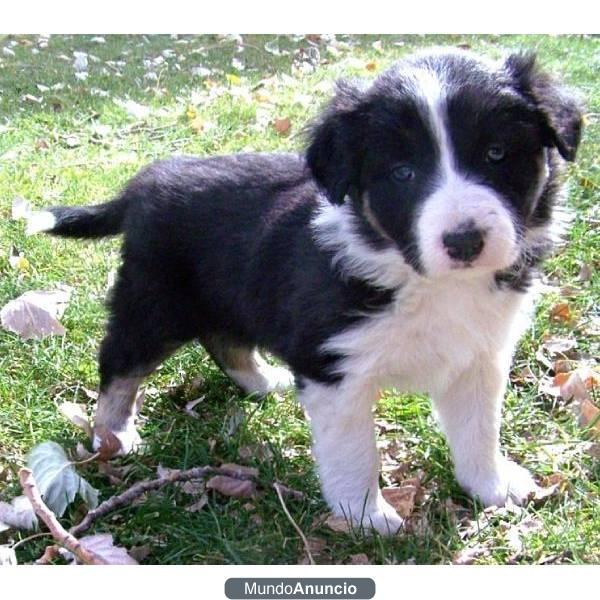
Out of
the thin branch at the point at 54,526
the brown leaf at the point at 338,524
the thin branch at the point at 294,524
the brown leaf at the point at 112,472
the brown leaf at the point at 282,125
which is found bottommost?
the brown leaf at the point at 112,472

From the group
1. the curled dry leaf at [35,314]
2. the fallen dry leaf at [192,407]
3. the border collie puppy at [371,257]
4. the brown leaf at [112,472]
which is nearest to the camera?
the border collie puppy at [371,257]

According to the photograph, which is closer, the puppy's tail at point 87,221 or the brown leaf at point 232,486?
the brown leaf at point 232,486

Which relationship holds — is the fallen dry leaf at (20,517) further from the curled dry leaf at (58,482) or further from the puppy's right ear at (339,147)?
the puppy's right ear at (339,147)

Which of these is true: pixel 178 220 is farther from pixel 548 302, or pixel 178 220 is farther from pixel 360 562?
pixel 548 302

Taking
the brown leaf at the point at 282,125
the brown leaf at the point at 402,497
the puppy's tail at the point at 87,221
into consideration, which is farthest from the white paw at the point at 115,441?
the brown leaf at the point at 282,125

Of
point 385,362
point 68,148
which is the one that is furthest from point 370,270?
point 68,148

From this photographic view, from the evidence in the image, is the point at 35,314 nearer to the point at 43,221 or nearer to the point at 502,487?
the point at 43,221
